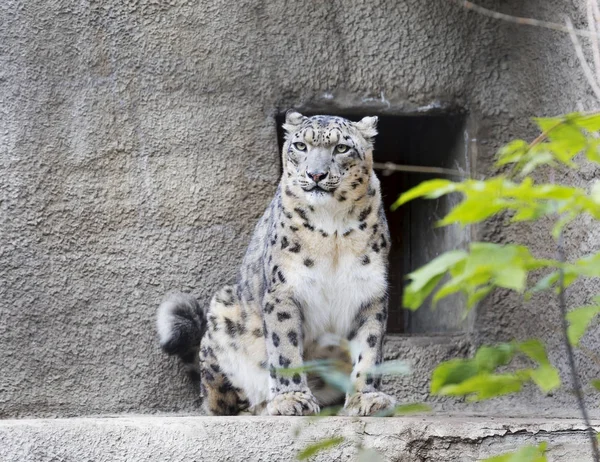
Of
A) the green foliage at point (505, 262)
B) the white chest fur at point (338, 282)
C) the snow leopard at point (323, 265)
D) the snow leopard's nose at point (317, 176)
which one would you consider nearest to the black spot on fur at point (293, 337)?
the snow leopard at point (323, 265)

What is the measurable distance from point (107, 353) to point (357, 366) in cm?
166

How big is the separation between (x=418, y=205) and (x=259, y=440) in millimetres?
3417

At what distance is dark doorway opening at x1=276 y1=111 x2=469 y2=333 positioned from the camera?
6262mm

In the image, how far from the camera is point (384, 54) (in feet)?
19.2

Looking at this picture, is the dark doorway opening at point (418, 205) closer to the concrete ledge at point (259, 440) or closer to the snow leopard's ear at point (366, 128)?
the snow leopard's ear at point (366, 128)

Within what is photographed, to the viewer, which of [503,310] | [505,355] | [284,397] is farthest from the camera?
[503,310]

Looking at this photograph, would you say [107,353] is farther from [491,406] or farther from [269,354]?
[491,406]

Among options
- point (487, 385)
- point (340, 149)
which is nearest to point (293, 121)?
point (340, 149)

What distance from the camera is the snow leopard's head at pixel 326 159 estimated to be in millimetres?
4688

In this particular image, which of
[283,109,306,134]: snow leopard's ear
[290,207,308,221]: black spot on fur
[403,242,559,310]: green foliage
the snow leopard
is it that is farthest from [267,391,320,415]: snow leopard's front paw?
[403,242,559,310]: green foliage

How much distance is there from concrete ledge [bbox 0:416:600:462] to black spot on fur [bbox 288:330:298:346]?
0.82m

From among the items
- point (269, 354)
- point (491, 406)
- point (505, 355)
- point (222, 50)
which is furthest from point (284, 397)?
point (505, 355)

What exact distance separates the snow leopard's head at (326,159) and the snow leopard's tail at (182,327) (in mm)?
1042

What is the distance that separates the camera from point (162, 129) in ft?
18.7
